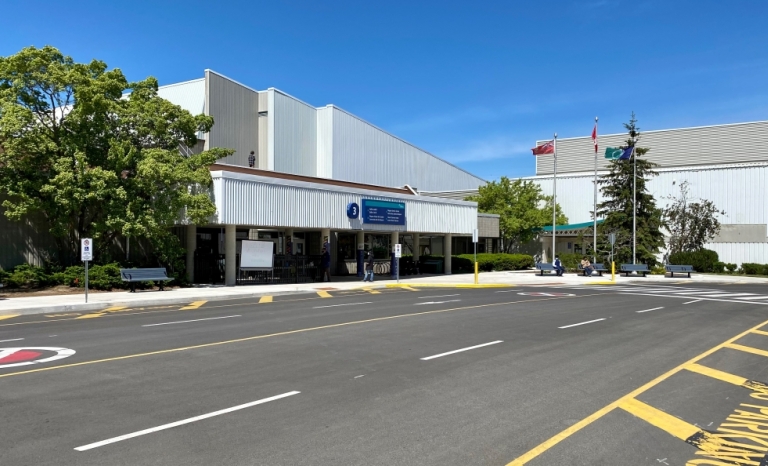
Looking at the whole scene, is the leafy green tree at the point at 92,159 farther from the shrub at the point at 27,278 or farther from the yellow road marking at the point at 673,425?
the yellow road marking at the point at 673,425

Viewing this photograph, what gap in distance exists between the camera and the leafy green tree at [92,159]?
77.8ft

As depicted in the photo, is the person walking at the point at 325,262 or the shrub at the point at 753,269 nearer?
the person walking at the point at 325,262

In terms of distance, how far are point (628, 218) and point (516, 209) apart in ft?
30.3

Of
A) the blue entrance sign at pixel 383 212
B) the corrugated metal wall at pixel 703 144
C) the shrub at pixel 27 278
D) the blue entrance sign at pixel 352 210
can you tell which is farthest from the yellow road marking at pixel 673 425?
the corrugated metal wall at pixel 703 144

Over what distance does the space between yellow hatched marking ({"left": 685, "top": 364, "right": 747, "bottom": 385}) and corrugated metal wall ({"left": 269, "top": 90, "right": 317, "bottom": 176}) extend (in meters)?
35.2

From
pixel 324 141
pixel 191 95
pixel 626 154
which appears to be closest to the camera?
pixel 191 95

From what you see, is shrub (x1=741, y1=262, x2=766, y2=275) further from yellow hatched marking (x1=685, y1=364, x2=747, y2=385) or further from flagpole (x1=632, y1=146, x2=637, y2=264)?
yellow hatched marking (x1=685, y1=364, x2=747, y2=385)

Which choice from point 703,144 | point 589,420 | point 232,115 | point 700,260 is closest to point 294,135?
point 232,115

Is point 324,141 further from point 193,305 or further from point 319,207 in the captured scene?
point 193,305

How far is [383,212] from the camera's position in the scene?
34781mm

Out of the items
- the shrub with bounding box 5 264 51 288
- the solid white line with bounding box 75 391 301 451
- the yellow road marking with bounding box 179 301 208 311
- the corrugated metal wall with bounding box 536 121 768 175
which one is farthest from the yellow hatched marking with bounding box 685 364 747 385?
the corrugated metal wall with bounding box 536 121 768 175

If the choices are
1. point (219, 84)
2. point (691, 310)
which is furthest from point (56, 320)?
point (219, 84)

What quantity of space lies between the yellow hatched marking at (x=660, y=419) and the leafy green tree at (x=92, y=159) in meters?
21.1

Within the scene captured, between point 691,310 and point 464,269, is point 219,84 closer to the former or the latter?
point 464,269
